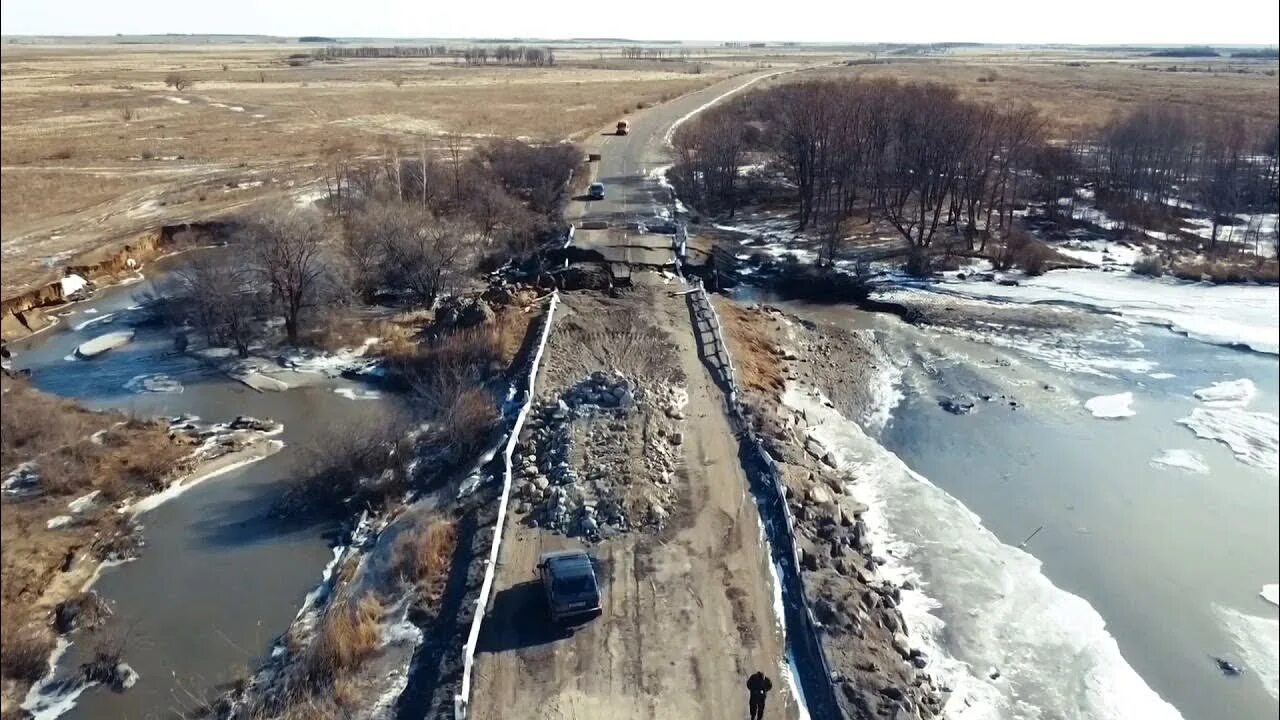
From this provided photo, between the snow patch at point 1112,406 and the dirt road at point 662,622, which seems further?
the snow patch at point 1112,406

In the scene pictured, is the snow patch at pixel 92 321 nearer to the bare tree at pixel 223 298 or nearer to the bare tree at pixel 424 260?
the bare tree at pixel 223 298

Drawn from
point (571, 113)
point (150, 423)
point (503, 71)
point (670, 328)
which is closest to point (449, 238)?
point (670, 328)

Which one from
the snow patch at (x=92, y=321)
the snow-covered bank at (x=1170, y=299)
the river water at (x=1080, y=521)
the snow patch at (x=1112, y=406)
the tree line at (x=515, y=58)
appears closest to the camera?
the river water at (x=1080, y=521)

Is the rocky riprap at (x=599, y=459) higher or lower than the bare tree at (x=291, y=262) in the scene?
lower

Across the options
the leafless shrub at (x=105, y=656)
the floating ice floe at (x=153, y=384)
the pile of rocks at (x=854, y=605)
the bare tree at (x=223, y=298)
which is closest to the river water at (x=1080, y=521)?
the pile of rocks at (x=854, y=605)

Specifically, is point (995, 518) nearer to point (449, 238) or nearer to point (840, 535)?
point (840, 535)

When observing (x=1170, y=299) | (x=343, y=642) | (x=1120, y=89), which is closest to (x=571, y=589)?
(x=343, y=642)

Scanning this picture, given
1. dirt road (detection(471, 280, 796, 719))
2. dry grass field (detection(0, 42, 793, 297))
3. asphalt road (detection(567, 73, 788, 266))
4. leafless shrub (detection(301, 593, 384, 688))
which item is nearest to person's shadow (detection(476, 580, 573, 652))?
dirt road (detection(471, 280, 796, 719))
